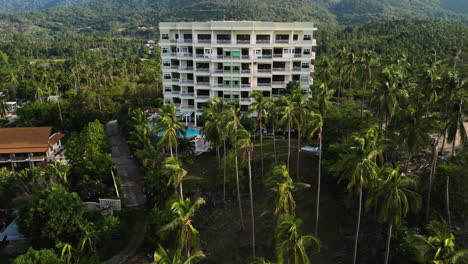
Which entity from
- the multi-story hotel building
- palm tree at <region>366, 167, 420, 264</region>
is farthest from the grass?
the multi-story hotel building

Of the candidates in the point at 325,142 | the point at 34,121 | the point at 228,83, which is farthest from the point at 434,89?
the point at 34,121

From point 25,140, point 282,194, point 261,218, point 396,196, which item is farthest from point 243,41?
point 396,196

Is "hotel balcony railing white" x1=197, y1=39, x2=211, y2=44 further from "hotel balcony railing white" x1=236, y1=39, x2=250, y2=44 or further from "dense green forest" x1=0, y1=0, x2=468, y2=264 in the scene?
"dense green forest" x1=0, y1=0, x2=468, y2=264

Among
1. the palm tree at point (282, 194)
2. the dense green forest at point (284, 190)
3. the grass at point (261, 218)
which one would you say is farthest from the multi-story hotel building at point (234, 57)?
the palm tree at point (282, 194)

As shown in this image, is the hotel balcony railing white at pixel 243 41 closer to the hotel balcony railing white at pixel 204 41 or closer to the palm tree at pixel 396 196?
the hotel balcony railing white at pixel 204 41

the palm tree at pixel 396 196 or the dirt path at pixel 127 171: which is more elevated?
the palm tree at pixel 396 196

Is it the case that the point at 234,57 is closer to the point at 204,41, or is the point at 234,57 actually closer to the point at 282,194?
the point at 204,41

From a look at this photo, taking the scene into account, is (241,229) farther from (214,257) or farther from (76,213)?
(76,213)
